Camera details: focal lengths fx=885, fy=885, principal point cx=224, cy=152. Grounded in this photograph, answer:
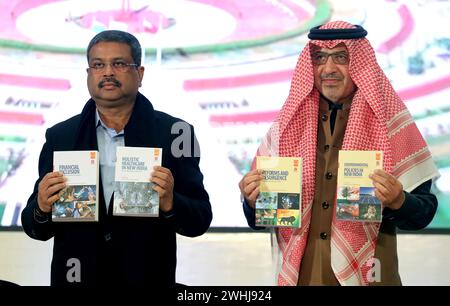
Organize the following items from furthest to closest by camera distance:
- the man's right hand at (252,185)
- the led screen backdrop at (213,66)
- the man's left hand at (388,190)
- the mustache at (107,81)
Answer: the led screen backdrop at (213,66)
the mustache at (107,81)
the man's right hand at (252,185)
the man's left hand at (388,190)

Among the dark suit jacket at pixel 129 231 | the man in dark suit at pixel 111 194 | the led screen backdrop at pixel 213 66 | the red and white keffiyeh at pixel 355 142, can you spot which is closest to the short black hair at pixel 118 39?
the man in dark suit at pixel 111 194

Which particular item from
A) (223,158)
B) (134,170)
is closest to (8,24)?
(223,158)

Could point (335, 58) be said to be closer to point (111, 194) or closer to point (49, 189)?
point (111, 194)

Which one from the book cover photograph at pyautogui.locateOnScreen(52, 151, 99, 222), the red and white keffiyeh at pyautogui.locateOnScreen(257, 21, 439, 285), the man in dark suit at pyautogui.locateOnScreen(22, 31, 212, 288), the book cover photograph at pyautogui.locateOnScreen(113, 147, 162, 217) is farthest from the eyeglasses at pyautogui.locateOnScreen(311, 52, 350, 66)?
the book cover photograph at pyautogui.locateOnScreen(52, 151, 99, 222)

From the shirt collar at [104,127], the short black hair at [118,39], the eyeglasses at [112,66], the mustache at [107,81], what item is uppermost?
the short black hair at [118,39]

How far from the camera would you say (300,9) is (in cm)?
436

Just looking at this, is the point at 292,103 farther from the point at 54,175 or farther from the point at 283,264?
the point at 54,175

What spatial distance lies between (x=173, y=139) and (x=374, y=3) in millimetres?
1451

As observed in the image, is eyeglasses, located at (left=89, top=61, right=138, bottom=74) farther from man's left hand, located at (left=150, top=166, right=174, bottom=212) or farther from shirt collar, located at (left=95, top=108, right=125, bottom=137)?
man's left hand, located at (left=150, top=166, right=174, bottom=212)

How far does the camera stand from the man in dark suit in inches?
132

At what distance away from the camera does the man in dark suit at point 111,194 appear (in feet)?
11.0

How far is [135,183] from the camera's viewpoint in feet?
10.7

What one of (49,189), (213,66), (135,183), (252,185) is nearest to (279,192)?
(252,185)

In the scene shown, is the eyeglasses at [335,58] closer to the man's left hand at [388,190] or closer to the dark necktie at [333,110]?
the dark necktie at [333,110]
